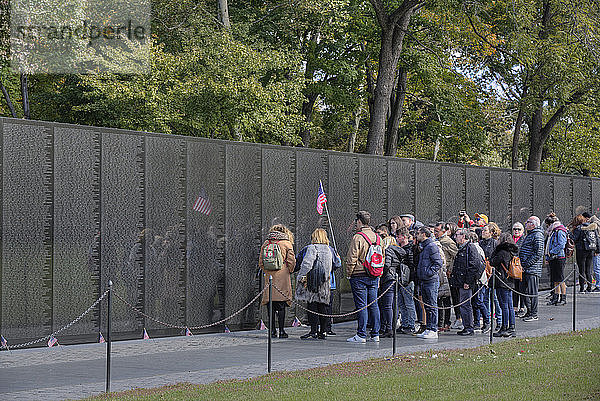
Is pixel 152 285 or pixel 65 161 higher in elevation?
pixel 65 161

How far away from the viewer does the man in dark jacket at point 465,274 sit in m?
14.7

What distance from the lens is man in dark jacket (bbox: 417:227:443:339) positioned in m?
Result: 14.4

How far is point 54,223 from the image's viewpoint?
505 inches

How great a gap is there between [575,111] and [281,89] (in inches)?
495

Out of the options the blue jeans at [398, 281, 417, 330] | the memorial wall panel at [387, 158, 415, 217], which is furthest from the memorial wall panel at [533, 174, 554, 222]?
the blue jeans at [398, 281, 417, 330]

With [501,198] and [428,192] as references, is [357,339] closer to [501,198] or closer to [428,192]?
[428,192]

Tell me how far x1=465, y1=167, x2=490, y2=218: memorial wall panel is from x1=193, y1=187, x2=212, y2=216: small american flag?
8.84m

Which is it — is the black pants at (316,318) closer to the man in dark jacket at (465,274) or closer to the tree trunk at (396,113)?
the man in dark jacket at (465,274)

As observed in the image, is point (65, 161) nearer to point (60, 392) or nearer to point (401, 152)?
point (60, 392)

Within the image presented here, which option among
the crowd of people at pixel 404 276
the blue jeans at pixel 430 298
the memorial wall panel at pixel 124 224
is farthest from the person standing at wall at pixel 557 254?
the memorial wall panel at pixel 124 224

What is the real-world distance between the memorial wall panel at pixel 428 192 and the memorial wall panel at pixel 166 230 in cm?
709

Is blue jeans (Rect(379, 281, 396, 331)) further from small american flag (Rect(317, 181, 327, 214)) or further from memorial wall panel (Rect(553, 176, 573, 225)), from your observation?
memorial wall panel (Rect(553, 176, 573, 225))

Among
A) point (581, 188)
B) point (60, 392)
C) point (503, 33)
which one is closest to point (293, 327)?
point (60, 392)

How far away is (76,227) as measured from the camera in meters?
13.1
